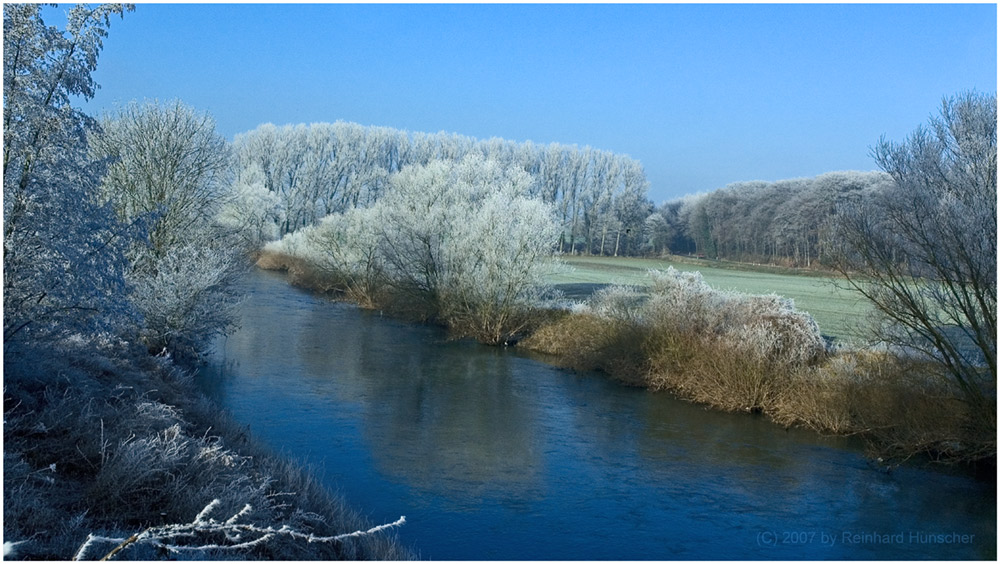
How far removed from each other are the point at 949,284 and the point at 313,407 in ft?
33.1

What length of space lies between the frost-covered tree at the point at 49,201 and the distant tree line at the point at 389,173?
1822 inches

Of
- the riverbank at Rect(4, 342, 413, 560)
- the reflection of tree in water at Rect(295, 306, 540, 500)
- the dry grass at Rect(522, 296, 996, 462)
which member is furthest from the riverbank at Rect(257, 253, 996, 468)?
the riverbank at Rect(4, 342, 413, 560)

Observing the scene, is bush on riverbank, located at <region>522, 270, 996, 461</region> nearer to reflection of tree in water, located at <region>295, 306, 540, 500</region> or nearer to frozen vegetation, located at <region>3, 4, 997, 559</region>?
frozen vegetation, located at <region>3, 4, 997, 559</region>

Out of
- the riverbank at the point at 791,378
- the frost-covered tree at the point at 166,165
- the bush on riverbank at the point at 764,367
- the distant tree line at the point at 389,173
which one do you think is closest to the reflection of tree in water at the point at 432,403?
the riverbank at the point at 791,378

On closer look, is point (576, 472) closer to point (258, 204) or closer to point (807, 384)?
point (807, 384)

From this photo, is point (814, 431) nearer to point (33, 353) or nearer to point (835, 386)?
point (835, 386)

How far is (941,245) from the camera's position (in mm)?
10859

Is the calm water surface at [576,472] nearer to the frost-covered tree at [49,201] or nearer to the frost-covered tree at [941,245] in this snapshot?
the frost-covered tree at [941,245]

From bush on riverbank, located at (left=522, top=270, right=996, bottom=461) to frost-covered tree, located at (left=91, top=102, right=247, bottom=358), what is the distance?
8.37 m

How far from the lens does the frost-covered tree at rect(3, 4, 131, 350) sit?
24.4ft

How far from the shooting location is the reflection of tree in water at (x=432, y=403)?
35.7 feet

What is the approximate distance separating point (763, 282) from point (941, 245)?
25102 mm

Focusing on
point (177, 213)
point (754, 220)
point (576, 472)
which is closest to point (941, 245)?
point (576, 472)

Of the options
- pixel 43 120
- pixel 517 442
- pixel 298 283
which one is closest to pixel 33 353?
pixel 43 120
